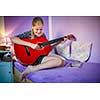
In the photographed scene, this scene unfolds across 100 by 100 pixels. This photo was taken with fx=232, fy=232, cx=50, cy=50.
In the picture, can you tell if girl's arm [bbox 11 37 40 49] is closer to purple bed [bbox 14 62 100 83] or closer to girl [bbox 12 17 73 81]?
girl [bbox 12 17 73 81]

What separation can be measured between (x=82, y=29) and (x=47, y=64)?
39 cm

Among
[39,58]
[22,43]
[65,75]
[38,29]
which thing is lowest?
[65,75]

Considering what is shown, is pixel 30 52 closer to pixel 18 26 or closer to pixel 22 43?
pixel 22 43

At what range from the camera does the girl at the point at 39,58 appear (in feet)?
6.03

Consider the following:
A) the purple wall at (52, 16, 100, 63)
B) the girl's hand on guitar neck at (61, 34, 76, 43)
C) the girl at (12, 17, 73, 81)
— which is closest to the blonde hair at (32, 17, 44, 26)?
the girl at (12, 17, 73, 81)

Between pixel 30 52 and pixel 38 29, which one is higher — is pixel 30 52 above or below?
below

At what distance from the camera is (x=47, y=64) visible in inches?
Answer: 73.4

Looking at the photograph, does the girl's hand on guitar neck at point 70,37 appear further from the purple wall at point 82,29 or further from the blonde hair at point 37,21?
the blonde hair at point 37,21

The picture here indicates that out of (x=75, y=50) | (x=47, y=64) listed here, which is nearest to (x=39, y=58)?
(x=47, y=64)

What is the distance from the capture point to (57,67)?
1861 mm

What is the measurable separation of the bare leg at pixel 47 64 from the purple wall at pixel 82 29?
0.19m
